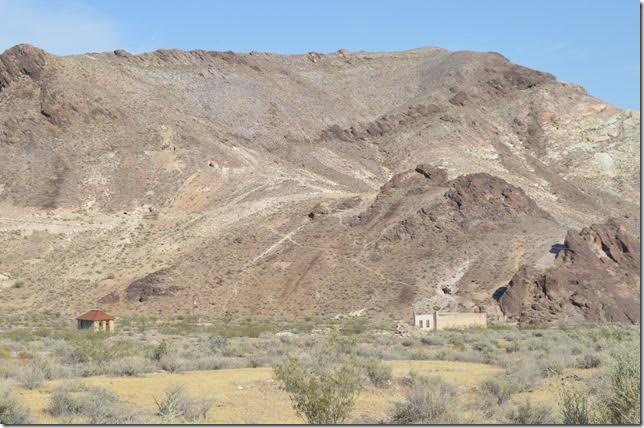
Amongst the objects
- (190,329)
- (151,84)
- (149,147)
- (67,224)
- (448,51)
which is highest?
(448,51)

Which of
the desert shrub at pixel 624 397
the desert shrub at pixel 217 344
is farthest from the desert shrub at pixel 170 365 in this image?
the desert shrub at pixel 624 397

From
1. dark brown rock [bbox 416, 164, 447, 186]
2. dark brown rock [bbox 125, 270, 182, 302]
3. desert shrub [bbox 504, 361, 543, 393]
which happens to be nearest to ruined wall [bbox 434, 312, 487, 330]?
dark brown rock [bbox 125, 270, 182, 302]

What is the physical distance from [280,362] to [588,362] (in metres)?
8.60

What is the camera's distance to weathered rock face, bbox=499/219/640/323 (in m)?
53.5

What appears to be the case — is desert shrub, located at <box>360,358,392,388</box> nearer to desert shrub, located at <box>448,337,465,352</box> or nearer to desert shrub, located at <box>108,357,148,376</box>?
desert shrub, located at <box>108,357,148,376</box>

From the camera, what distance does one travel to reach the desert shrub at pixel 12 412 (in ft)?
52.7

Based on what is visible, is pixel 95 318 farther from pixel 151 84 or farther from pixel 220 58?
pixel 220 58

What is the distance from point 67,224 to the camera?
8156cm

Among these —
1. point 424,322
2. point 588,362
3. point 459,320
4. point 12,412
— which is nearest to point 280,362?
point 588,362

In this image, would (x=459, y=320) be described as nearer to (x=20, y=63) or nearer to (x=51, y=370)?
(x=51, y=370)

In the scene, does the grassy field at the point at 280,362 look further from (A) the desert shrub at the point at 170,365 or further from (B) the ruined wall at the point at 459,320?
(B) the ruined wall at the point at 459,320

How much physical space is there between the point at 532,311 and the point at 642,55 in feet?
143

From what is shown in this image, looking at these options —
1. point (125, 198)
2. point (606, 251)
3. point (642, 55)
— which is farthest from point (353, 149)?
point (642, 55)

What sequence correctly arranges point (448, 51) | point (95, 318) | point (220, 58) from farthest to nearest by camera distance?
point (448, 51), point (220, 58), point (95, 318)
